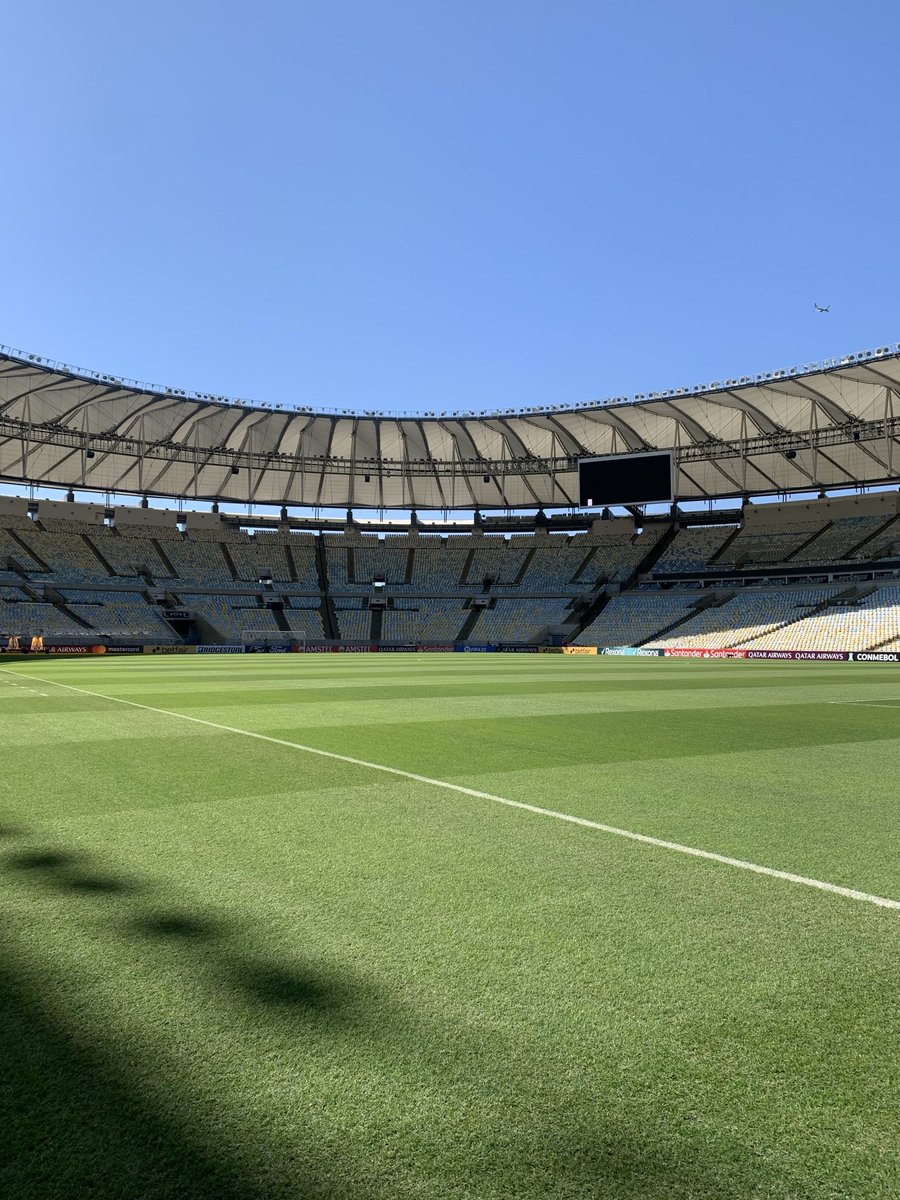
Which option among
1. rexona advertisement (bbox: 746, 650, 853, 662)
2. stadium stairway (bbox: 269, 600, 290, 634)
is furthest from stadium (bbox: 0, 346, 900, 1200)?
stadium stairway (bbox: 269, 600, 290, 634)

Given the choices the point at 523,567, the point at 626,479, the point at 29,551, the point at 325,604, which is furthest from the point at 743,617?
the point at 29,551

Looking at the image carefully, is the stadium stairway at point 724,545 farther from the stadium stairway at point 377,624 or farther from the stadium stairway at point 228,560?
the stadium stairway at point 228,560

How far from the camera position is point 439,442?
68.5 metres

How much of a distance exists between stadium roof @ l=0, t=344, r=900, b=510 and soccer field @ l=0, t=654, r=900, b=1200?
48.7 metres

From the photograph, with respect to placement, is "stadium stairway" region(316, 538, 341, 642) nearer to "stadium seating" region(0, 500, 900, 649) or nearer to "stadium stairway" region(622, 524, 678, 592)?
"stadium seating" region(0, 500, 900, 649)

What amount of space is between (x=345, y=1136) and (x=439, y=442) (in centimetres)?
6812

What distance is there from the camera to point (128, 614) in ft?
195

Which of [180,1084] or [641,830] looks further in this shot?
[641,830]

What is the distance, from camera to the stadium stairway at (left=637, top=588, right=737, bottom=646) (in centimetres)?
5766

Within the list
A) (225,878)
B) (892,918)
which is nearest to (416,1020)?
(225,878)

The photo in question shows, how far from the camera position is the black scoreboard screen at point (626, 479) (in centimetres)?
6038

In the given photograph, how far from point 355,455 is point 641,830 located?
66970 millimetres

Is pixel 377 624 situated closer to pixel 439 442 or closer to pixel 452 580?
pixel 452 580

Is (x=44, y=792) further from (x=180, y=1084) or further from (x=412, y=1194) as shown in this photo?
(x=412, y=1194)
